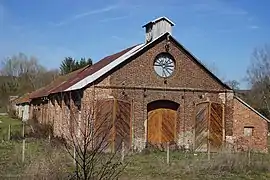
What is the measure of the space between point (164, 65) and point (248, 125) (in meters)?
6.51

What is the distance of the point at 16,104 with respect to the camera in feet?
215

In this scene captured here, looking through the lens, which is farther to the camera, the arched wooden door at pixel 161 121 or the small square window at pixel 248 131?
the small square window at pixel 248 131

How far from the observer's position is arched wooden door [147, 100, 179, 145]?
27.7 m

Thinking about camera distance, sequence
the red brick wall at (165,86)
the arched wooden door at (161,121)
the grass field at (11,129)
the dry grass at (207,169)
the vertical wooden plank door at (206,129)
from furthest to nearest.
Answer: the grass field at (11,129)
the vertical wooden plank door at (206,129)
the arched wooden door at (161,121)
the red brick wall at (165,86)
the dry grass at (207,169)

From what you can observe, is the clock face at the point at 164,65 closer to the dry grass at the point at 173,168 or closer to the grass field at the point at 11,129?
the dry grass at the point at 173,168

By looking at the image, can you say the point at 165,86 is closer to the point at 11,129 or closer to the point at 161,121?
the point at 161,121

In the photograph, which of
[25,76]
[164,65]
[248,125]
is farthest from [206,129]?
[25,76]

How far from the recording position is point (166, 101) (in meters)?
28.1

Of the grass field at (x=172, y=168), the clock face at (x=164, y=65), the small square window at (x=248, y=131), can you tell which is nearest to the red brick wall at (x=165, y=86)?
the clock face at (x=164, y=65)

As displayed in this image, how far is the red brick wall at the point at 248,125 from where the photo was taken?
28.9 metres

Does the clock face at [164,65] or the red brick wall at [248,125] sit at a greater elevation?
the clock face at [164,65]

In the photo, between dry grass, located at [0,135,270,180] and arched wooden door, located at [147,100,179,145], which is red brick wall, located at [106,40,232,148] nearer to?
arched wooden door, located at [147,100,179,145]

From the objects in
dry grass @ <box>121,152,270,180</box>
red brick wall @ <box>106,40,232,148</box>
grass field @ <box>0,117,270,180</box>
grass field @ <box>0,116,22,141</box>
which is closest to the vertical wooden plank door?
red brick wall @ <box>106,40,232,148</box>

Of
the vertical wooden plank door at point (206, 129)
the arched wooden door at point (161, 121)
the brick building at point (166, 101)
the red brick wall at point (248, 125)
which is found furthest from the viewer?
the red brick wall at point (248, 125)
